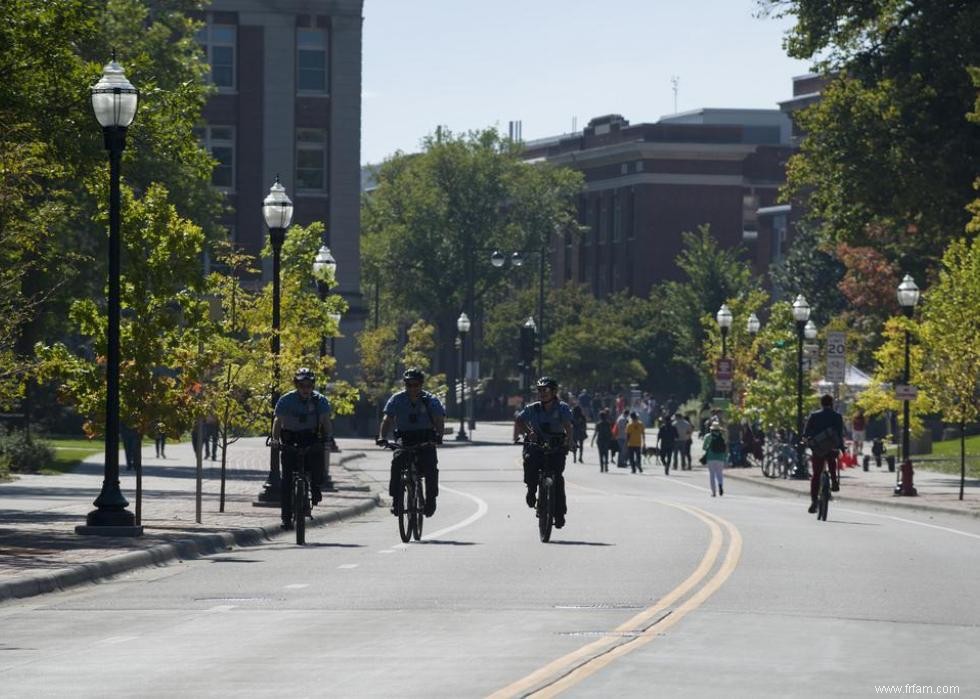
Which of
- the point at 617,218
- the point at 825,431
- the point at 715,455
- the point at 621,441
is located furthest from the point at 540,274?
the point at 825,431

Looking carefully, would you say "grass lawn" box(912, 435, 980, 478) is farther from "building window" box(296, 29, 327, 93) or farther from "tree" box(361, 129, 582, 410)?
"tree" box(361, 129, 582, 410)

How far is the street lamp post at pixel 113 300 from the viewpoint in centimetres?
2270

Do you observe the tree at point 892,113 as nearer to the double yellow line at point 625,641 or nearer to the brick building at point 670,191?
the double yellow line at point 625,641

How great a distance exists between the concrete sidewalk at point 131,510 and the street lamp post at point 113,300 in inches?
11.7

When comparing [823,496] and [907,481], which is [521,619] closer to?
[823,496]

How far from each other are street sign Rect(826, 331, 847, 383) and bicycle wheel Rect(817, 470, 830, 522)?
15.9 m

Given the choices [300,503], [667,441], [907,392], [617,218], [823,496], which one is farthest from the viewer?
[617,218]

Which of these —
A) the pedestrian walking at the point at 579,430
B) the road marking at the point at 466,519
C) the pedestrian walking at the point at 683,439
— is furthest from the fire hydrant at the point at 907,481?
the pedestrian walking at the point at 579,430

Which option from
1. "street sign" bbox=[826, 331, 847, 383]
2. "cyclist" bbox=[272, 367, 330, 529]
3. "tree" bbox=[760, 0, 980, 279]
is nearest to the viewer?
"cyclist" bbox=[272, 367, 330, 529]

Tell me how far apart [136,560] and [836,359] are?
97.0 feet

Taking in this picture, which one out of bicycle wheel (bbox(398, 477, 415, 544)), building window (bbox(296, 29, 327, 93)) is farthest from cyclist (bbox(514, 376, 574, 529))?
building window (bbox(296, 29, 327, 93))

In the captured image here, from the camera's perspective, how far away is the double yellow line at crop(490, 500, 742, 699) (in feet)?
36.3

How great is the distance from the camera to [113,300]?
22938mm

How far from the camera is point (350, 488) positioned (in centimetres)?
3878
